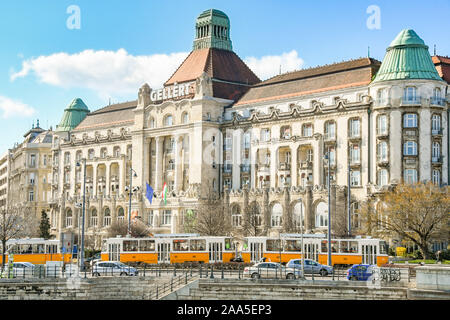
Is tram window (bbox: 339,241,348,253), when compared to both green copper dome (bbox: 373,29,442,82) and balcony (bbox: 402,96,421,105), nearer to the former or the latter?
balcony (bbox: 402,96,421,105)

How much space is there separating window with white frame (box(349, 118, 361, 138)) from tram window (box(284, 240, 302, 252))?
30153 mm

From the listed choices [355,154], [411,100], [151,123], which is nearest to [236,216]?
[355,154]

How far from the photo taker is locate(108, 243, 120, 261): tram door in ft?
285

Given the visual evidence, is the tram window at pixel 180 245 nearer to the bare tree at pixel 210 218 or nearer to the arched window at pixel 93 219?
the bare tree at pixel 210 218

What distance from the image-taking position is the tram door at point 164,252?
281ft

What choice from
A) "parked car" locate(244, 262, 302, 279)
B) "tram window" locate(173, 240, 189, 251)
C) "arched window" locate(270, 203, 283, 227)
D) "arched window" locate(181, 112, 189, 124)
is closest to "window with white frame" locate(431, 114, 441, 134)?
"arched window" locate(270, 203, 283, 227)

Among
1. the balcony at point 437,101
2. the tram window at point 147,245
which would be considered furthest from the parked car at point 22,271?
the balcony at point 437,101

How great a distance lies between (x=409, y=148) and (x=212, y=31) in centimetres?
4728

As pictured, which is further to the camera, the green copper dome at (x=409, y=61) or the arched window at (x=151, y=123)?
the arched window at (x=151, y=123)

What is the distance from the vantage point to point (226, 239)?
8581 cm

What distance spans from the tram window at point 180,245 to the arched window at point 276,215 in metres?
29.5

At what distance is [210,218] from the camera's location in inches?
4328

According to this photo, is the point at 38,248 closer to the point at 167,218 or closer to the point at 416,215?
the point at 167,218
